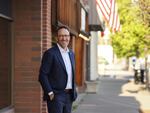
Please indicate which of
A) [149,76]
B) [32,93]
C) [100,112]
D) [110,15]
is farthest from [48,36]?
[149,76]

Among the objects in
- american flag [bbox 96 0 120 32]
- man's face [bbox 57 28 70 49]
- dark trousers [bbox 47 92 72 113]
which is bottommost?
dark trousers [bbox 47 92 72 113]

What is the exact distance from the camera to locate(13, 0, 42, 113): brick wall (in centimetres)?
1002

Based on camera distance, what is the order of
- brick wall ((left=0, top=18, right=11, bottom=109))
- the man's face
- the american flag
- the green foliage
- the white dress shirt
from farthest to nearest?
the green foliage < the american flag < brick wall ((left=0, top=18, right=11, bottom=109)) < the white dress shirt < the man's face

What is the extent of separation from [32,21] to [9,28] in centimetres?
43

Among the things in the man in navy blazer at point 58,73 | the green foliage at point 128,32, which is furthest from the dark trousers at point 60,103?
the green foliage at point 128,32

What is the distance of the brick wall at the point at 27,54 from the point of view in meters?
10.0

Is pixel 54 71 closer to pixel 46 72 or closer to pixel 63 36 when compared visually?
pixel 46 72

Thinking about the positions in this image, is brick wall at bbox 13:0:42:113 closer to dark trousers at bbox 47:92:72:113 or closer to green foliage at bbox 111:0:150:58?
dark trousers at bbox 47:92:72:113

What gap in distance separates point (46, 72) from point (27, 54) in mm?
3170

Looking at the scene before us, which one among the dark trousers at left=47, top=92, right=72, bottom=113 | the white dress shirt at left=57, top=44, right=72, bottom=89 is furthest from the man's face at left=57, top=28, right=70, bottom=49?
the dark trousers at left=47, top=92, right=72, bottom=113

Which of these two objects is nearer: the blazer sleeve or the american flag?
the blazer sleeve

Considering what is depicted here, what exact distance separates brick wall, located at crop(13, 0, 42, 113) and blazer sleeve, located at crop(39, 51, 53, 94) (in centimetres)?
300

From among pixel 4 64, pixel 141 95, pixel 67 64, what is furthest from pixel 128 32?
pixel 67 64

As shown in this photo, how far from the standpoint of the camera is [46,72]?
22.9ft
